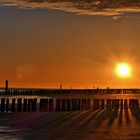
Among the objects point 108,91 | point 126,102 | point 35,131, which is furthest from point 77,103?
point 108,91

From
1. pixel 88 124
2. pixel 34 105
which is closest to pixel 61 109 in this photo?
pixel 34 105

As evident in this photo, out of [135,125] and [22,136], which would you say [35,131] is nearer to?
[22,136]

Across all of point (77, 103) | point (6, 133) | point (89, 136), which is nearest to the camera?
point (89, 136)

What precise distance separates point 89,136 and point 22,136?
345 cm

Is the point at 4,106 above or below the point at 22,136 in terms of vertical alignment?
above

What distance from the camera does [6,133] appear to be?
29.5 m

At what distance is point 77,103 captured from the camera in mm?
61062

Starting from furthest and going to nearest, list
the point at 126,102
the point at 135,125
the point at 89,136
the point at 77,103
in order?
the point at 126,102, the point at 77,103, the point at 135,125, the point at 89,136

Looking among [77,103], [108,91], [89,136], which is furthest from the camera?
[108,91]

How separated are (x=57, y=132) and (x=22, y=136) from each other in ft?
8.22

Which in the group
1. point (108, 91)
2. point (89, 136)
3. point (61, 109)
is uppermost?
point (108, 91)

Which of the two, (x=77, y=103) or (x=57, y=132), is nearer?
(x=57, y=132)

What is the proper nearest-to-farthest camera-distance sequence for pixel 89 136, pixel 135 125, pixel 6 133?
1. pixel 89 136
2. pixel 6 133
3. pixel 135 125

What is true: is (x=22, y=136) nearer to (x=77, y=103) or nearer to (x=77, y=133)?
(x=77, y=133)
